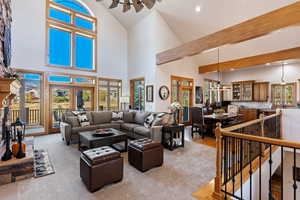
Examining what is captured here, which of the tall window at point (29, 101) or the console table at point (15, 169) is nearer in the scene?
the console table at point (15, 169)

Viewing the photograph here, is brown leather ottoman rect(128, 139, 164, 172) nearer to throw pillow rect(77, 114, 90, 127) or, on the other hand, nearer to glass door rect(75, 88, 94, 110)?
throw pillow rect(77, 114, 90, 127)

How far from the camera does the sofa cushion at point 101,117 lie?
5.21 meters

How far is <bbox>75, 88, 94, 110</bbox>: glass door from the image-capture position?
6.39 metres

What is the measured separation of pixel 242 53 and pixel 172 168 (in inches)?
238

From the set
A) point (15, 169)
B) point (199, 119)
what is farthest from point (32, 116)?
point (199, 119)

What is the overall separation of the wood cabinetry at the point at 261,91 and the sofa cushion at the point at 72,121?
28.2 feet

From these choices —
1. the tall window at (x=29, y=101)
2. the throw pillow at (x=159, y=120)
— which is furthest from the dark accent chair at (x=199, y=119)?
the tall window at (x=29, y=101)

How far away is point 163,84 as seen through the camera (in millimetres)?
6289

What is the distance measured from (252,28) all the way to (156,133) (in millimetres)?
3467

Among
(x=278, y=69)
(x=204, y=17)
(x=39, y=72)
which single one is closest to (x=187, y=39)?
(x=204, y=17)

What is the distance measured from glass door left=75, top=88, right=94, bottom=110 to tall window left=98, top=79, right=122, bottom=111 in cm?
40

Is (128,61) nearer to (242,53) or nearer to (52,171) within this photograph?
(242,53)

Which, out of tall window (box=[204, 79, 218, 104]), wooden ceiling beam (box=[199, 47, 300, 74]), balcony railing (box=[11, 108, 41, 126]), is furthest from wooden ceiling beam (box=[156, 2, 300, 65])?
balcony railing (box=[11, 108, 41, 126])

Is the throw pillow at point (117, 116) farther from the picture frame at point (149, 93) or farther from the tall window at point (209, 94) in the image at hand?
the tall window at point (209, 94)
